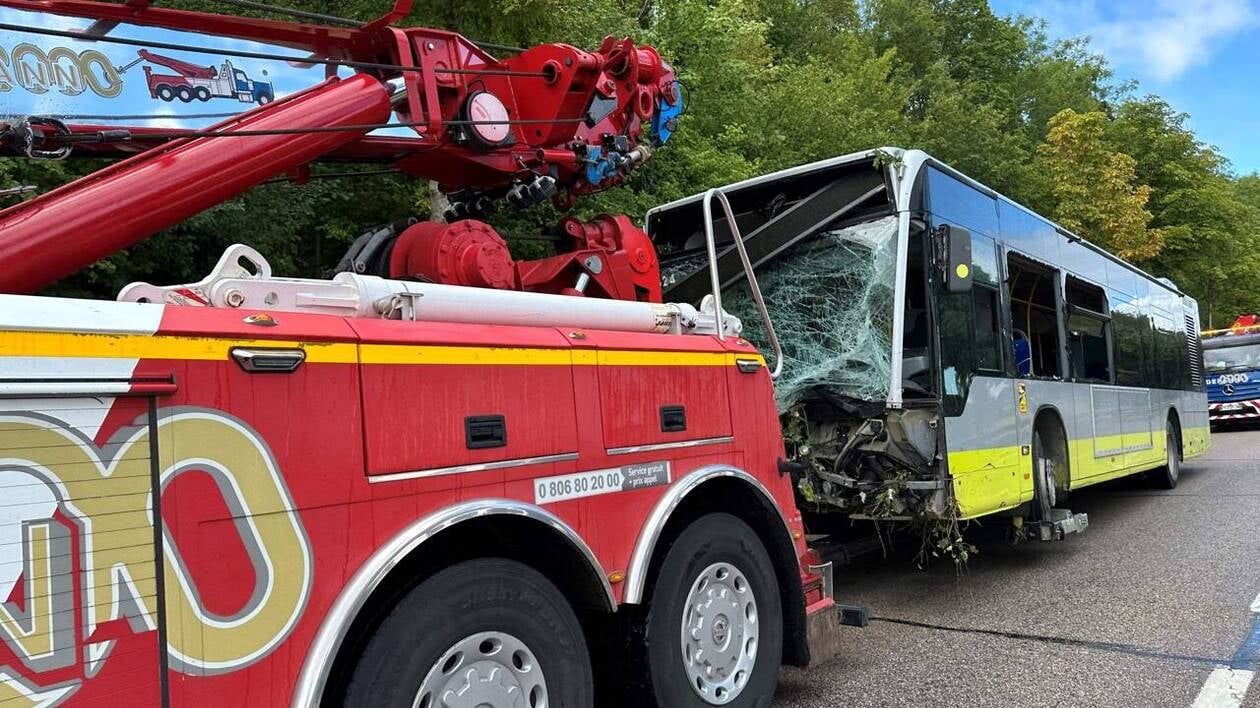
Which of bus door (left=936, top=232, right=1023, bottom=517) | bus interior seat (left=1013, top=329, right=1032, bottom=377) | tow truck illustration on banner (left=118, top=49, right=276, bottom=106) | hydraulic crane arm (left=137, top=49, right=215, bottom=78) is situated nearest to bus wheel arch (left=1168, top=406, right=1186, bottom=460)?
bus interior seat (left=1013, top=329, right=1032, bottom=377)

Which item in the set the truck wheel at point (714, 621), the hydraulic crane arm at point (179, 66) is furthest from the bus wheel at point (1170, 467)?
the hydraulic crane arm at point (179, 66)

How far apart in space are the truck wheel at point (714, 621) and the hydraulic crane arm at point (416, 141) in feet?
4.52

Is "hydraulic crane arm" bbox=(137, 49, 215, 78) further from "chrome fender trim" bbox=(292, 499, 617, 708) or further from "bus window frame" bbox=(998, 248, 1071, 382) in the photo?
"bus window frame" bbox=(998, 248, 1071, 382)

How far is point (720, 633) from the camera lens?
372 cm

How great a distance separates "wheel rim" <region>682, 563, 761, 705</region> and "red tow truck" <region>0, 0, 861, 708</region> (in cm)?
1

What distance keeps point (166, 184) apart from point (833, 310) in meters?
4.31

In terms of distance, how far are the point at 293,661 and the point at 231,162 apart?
183 cm

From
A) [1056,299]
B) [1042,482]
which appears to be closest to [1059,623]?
[1042,482]

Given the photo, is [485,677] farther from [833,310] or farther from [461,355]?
[833,310]

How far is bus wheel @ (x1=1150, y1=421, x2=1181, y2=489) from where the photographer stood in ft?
37.8

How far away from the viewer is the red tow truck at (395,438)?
195cm

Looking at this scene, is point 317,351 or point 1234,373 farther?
point 1234,373

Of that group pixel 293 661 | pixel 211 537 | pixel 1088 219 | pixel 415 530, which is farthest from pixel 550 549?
pixel 1088 219

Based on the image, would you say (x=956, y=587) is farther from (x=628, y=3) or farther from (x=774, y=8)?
(x=774, y=8)
